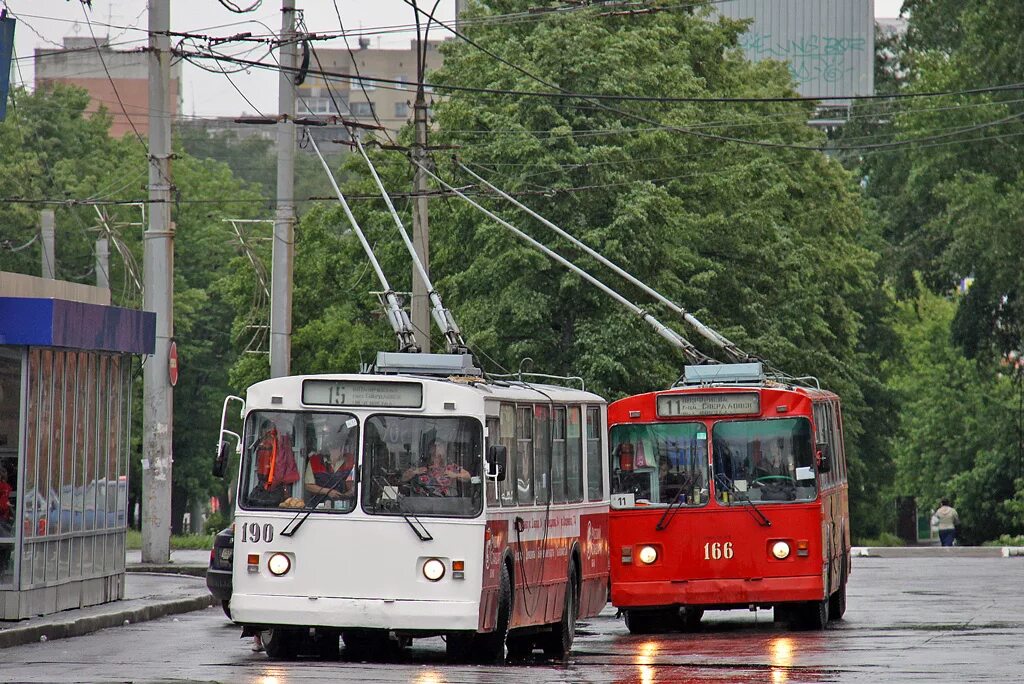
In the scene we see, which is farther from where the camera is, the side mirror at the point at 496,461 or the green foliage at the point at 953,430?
the green foliage at the point at 953,430

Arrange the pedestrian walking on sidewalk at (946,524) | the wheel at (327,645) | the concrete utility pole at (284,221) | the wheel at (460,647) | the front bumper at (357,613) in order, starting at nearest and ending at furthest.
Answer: the front bumper at (357,613)
the wheel at (460,647)
the wheel at (327,645)
the concrete utility pole at (284,221)
the pedestrian walking on sidewalk at (946,524)

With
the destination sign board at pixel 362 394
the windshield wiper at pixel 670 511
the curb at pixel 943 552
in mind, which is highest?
the destination sign board at pixel 362 394

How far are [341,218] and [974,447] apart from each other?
79.8 feet

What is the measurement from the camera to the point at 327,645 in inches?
699

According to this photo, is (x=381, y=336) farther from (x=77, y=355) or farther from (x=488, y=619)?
(x=488, y=619)

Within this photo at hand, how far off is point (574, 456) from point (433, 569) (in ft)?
12.3

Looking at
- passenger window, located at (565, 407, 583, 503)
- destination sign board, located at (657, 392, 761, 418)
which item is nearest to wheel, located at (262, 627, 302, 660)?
passenger window, located at (565, 407, 583, 503)

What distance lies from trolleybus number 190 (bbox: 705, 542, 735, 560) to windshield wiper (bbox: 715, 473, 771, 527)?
402 millimetres

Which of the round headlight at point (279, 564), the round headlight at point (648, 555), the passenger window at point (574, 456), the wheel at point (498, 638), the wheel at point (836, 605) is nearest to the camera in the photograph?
the round headlight at point (279, 564)

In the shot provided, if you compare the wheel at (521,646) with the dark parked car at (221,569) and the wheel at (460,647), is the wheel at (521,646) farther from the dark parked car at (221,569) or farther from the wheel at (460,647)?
the dark parked car at (221,569)

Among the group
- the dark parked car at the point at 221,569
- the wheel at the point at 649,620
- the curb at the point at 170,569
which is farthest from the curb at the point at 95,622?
the wheel at the point at 649,620

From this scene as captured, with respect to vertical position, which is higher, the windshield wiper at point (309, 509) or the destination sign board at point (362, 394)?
the destination sign board at point (362, 394)

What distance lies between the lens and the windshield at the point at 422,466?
15781mm

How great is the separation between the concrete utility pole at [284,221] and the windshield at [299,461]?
14797 millimetres
